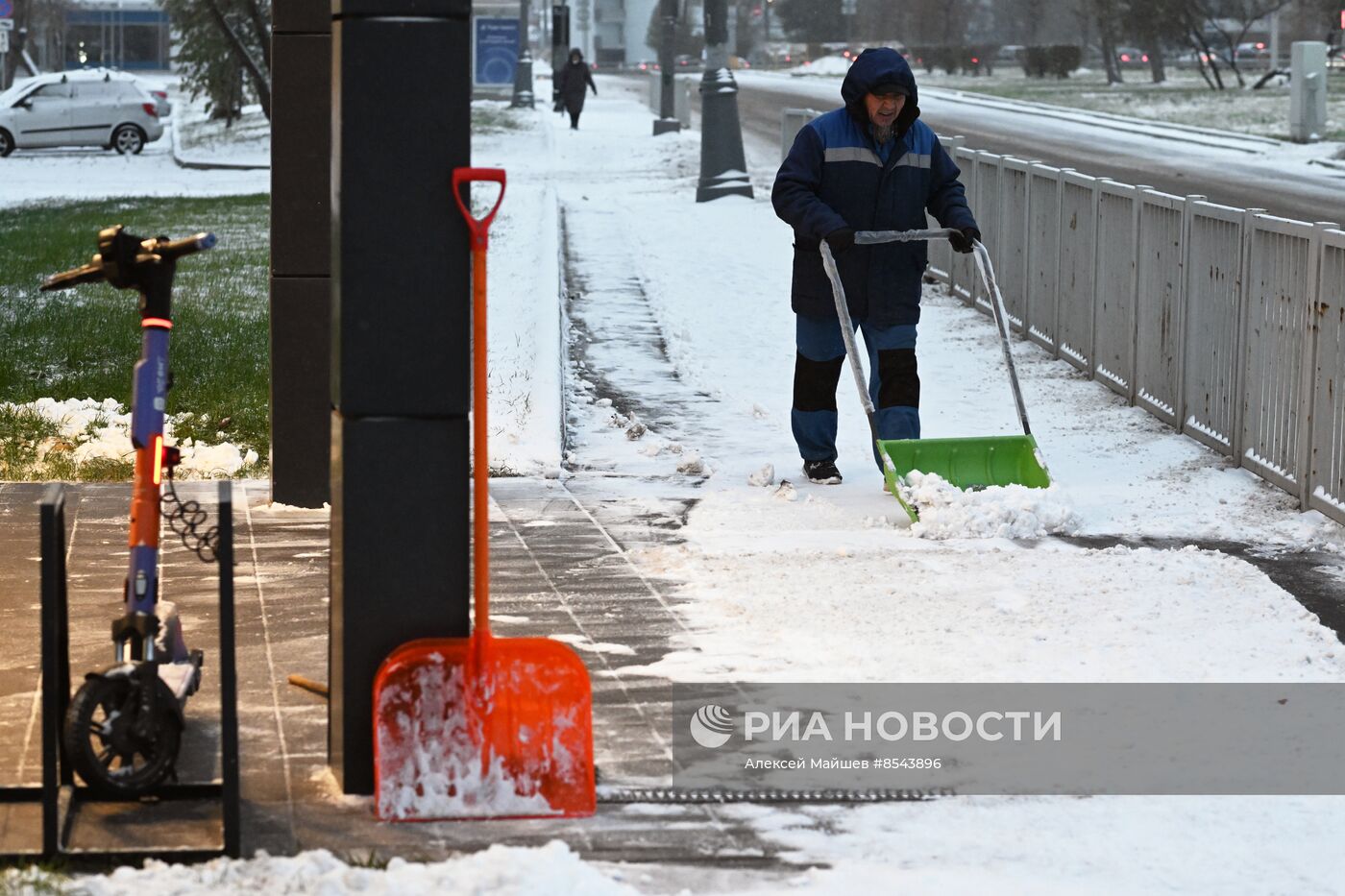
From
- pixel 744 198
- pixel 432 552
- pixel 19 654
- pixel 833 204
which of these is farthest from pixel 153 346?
pixel 744 198

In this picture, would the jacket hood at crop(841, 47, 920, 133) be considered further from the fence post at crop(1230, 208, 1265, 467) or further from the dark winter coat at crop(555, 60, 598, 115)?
the dark winter coat at crop(555, 60, 598, 115)

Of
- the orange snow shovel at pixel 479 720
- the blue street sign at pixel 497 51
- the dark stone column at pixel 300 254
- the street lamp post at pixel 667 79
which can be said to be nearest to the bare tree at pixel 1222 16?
the blue street sign at pixel 497 51

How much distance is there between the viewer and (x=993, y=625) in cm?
616

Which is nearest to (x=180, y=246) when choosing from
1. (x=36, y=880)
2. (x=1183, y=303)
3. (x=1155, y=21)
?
(x=36, y=880)

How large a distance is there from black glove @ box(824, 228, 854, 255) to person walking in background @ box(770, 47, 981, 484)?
0.41 feet

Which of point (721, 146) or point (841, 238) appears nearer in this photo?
point (841, 238)

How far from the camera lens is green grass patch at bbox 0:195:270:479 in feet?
31.0

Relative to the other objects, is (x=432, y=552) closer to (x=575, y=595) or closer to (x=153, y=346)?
(x=153, y=346)

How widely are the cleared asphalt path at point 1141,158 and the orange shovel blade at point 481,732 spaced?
16.9m

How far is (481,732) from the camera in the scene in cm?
447

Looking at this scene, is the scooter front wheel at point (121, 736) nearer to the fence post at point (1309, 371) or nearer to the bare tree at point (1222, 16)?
the fence post at point (1309, 371)

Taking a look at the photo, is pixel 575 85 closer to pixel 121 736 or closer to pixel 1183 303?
pixel 1183 303

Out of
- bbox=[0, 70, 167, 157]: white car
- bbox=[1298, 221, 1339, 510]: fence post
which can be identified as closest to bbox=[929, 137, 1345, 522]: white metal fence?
bbox=[1298, 221, 1339, 510]: fence post

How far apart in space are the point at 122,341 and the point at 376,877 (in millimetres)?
8420
